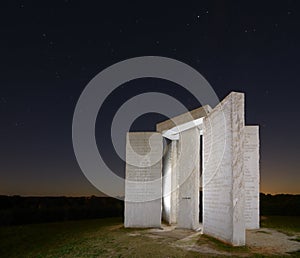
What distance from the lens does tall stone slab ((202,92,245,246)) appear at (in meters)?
8.68

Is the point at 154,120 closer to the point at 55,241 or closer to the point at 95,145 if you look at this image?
the point at 95,145

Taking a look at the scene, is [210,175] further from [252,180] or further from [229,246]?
[252,180]

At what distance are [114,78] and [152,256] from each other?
943 cm

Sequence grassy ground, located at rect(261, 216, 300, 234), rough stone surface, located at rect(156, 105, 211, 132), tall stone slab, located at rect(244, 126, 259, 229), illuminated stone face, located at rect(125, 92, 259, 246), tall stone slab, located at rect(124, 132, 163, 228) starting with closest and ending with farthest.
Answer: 1. illuminated stone face, located at rect(125, 92, 259, 246)
2. rough stone surface, located at rect(156, 105, 211, 132)
3. grassy ground, located at rect(261, 216, 300, 234)
4. tall stone slab, located at rect(244, 126, 259, 229)
5. tall stone slab, located at rect(124, 132, 163, 228)

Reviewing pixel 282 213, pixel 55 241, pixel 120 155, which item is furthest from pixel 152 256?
pixel 282 213

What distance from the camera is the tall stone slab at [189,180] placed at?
→ 12.3 meters

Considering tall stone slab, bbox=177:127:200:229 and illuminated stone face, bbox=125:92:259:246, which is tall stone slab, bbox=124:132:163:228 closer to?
illuminated stone face, bbox=125:92:259:246

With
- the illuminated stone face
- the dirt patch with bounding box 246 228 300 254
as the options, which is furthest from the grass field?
the illuminated stone face

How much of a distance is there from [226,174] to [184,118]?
3500 mm

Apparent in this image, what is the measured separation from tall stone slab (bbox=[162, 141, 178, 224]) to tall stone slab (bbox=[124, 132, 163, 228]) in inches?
58.5

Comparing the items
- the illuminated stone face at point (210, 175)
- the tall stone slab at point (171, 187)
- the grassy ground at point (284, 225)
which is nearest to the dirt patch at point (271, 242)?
the illuminated stone face at point (210, 175)

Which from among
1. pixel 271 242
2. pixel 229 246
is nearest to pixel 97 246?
pixel 229 246

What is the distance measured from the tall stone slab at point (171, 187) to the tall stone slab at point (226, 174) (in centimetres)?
377

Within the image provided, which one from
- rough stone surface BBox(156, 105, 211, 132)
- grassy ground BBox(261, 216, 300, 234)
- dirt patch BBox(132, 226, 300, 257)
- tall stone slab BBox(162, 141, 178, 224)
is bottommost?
grassy ground BBox(261, 216, 300, 234)
